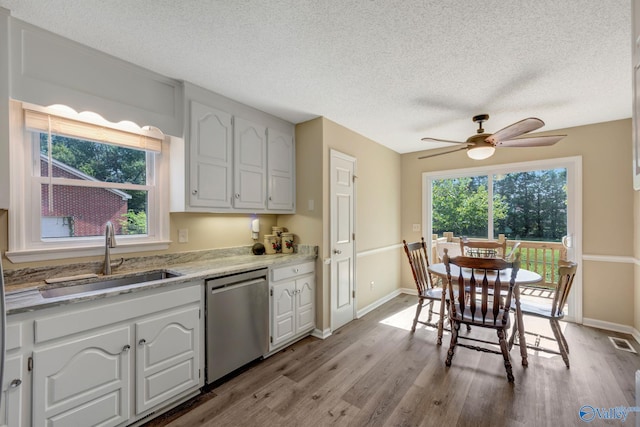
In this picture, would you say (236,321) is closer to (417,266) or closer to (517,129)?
(417,266)

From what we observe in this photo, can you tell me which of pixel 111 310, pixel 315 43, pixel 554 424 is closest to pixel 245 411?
pixel 111 310

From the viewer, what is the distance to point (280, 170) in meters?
3.08

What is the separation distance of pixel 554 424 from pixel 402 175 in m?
3.58

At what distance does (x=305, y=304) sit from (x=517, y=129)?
2.48m

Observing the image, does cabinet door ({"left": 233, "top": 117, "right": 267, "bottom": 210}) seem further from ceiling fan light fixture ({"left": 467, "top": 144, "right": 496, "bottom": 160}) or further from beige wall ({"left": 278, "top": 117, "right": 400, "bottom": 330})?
ceiling fan light fixture ({"left": 467, "top": 144, "right": 496, "bottom": 160})

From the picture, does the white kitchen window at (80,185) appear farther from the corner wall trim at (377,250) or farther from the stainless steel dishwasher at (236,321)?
the corner wall trim at (377,250)

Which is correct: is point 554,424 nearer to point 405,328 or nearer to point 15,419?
point 405,328

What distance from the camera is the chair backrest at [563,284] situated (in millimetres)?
2248

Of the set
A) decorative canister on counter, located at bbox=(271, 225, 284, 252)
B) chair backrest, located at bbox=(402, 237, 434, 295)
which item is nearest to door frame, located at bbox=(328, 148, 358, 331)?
decorative canister on counter, located at bbox=(271, 225, 284, 252)

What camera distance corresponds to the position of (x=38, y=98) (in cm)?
167

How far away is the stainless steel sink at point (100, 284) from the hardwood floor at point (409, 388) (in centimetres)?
95

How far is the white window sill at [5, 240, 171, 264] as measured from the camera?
1.75m

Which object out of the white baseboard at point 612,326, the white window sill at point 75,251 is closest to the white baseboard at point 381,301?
the white baseboard at point 612,326

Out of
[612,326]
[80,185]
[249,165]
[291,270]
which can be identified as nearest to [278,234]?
[291,270]
